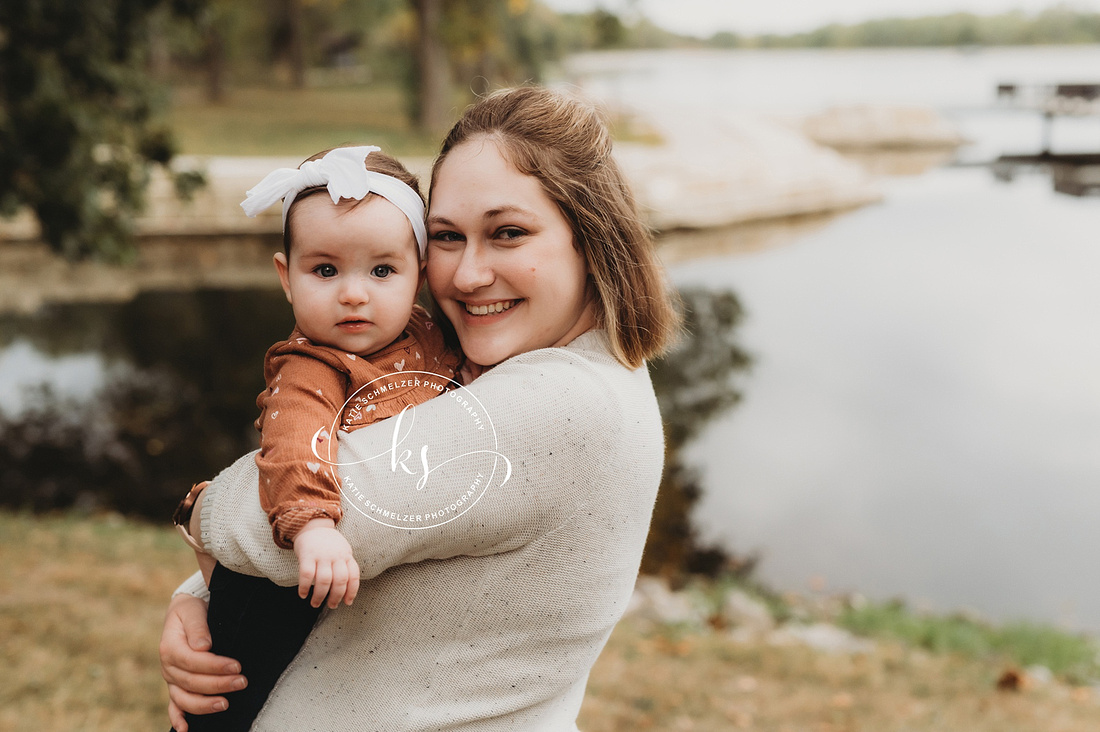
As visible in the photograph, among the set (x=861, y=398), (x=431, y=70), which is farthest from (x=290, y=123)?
(x=861, y=398)

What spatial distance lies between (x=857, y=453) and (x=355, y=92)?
27903mm

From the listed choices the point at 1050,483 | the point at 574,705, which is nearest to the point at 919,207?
the point at 1050,483

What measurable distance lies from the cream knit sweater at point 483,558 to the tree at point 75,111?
4607 mm

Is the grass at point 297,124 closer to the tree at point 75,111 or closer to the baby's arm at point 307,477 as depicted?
the tree at point 75,111

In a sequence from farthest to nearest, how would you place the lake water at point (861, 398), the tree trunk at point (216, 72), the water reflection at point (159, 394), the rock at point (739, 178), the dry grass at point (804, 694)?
the tree trunk at point (216, 72), the rock at point (739, 178), the water reflection at point (159, 394), the lake water at point (861, 398), the dry grass at point (804, 694)

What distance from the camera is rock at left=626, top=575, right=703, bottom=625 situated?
5.93m

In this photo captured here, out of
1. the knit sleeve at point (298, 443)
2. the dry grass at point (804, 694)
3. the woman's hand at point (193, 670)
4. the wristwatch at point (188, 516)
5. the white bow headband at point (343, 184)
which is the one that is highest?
the white bow headband at point (343, 184)

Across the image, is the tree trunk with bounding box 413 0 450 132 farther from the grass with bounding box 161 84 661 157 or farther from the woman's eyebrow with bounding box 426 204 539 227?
the woman's eyebrow with bounding box 426 204 539 227

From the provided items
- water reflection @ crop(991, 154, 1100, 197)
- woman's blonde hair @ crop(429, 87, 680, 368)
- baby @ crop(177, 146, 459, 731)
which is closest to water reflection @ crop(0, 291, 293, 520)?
baby @ crop(177, 146, 459, 731)

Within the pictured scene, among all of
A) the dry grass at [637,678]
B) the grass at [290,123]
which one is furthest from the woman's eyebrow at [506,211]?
the grass at [290,123]

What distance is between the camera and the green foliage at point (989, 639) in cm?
537

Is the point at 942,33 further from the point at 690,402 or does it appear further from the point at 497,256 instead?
the point at 497,256

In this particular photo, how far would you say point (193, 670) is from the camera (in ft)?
4.62

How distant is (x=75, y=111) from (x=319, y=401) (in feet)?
15.6
